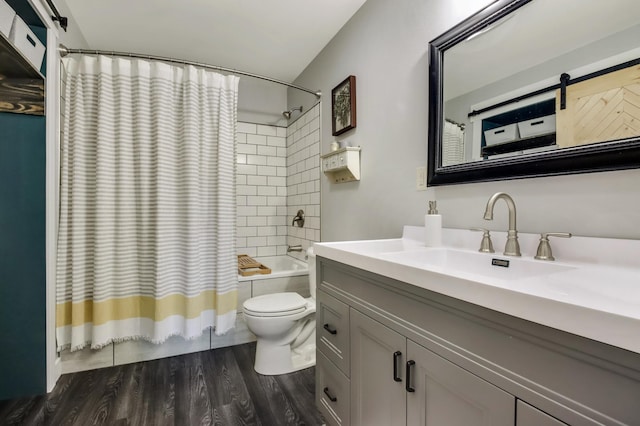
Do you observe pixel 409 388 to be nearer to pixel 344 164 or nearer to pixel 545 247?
pixel 545 247

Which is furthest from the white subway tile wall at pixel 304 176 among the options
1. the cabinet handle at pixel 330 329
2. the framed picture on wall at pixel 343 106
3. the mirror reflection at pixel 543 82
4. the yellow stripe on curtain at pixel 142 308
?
the mirror reflection at pixel 543 82

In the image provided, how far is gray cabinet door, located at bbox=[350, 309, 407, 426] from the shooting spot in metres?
0.90

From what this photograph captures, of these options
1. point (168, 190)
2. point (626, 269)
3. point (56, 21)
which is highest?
point (56, 21)

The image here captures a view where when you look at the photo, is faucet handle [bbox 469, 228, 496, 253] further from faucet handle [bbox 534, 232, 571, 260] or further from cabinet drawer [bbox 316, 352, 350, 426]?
cabinet drawer [bbox 316, 352, 350, 426]

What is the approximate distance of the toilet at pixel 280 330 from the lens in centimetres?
182

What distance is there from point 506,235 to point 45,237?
2.29m

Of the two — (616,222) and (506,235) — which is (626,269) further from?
(506,235)

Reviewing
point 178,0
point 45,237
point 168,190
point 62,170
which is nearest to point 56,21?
point 178,0

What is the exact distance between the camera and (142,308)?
1972 millimetres

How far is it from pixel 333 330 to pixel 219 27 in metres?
2.20

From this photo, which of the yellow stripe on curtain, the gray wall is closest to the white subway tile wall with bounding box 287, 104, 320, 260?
the gray wall

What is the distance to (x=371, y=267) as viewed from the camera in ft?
3.21

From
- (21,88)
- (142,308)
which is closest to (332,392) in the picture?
(142,308)

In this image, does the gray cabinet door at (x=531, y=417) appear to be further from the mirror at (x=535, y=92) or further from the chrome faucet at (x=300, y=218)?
the chrome faucet at (x=300, y=218)
